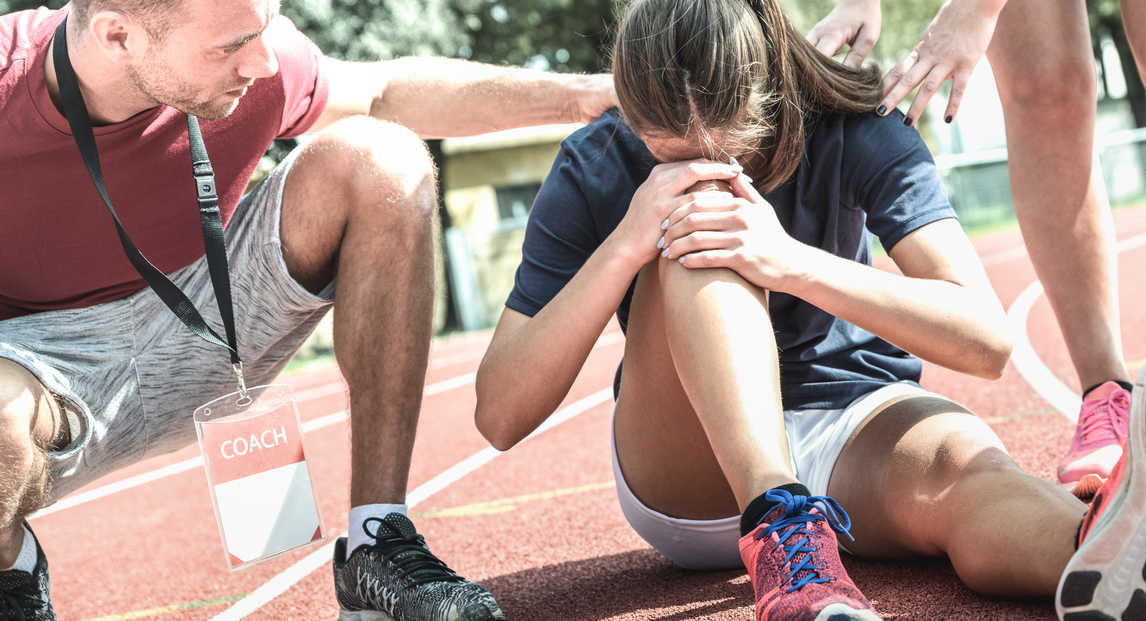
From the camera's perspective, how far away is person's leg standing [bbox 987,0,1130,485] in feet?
10.2

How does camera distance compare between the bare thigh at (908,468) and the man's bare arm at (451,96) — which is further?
the man's bare arm at (451,96)

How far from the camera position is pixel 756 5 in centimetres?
223

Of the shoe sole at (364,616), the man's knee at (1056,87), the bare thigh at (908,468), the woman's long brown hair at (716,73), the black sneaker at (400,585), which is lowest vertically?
the shoe sole at (364,616)

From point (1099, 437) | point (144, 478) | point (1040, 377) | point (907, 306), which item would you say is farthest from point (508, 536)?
point (144, 478)

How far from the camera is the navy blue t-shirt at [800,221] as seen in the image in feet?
7.75

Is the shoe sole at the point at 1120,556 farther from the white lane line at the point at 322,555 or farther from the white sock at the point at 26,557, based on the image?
the white lane line at the point at 322,555

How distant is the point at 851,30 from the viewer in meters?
2.61

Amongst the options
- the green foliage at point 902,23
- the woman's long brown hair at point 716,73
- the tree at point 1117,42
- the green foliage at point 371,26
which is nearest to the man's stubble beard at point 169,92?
the woman's long brown hair at point 716,73

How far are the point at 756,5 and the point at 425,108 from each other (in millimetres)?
1088

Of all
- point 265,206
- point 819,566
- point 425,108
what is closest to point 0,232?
point 265,206

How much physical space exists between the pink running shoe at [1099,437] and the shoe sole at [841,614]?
1.19 meters

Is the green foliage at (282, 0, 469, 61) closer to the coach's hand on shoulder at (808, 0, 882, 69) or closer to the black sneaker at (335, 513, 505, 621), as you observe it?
the coach's hand on shoulder at (808, 0, 882, 69)

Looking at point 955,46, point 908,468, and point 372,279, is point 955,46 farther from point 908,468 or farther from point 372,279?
point 372,279

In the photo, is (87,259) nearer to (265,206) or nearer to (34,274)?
(34,274)
